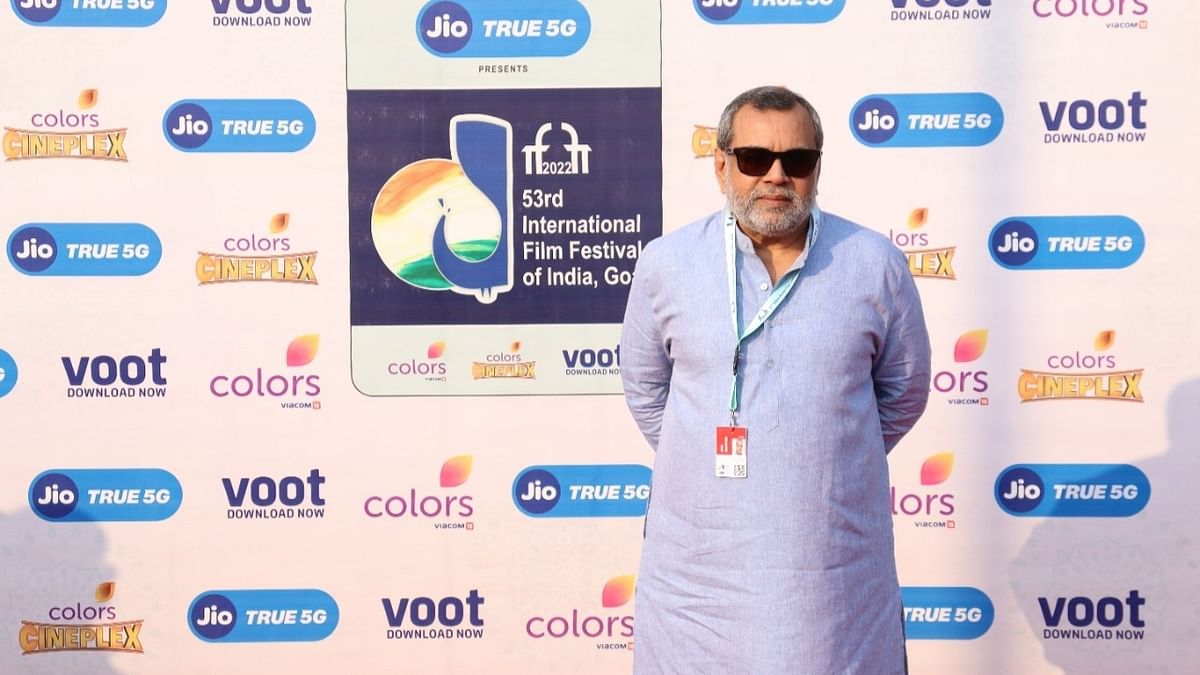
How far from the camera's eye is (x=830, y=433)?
2084 mm

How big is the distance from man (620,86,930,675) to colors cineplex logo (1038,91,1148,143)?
5.43 feet

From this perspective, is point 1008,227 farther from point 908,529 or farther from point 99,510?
point 99,510

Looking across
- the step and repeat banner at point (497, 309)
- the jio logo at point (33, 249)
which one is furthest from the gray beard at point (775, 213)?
the jio logo at point (33, 249)

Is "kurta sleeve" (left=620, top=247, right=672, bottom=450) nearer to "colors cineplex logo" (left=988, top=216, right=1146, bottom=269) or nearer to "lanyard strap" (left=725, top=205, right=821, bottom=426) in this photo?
"lanyard strap" (left=725, top=205, right=821, bottom=426)

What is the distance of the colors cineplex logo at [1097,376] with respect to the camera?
11.8ft

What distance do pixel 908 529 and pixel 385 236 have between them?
Result: 75.3 inches

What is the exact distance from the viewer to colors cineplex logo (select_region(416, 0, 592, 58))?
3566mm

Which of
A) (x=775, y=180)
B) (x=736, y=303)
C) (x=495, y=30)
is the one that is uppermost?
(x=495, y=30)

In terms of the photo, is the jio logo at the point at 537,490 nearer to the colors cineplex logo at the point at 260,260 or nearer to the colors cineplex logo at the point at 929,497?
the colors cineplex logo at the point at 260,260

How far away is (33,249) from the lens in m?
3.59

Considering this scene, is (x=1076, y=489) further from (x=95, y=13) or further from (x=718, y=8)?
(x=95, y=13)

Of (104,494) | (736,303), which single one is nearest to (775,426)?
(736,303)

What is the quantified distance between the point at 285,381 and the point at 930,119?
2202 millimetres

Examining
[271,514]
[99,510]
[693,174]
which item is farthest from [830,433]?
[99,510]
